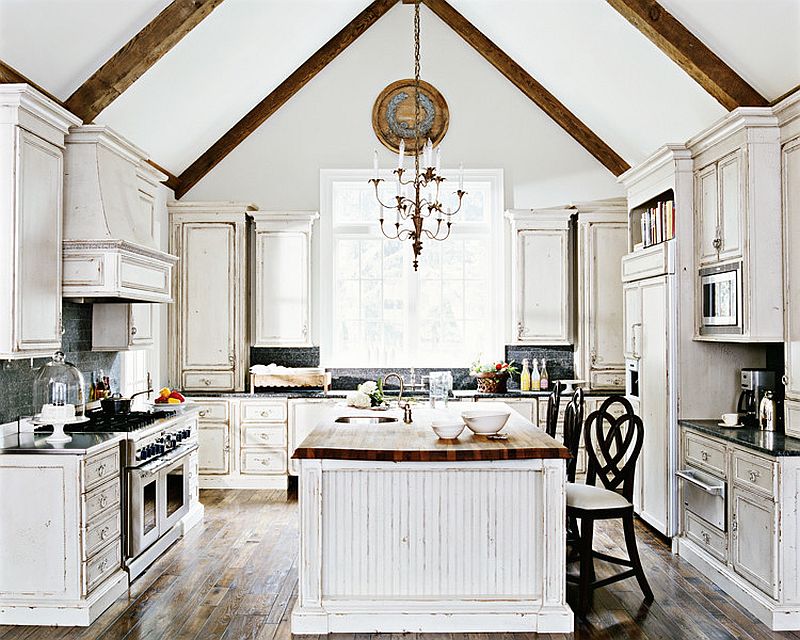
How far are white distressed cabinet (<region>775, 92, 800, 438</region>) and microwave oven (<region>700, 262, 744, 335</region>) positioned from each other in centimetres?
25

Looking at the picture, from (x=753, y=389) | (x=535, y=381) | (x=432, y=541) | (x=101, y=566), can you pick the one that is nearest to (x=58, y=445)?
(x=101, y=566)

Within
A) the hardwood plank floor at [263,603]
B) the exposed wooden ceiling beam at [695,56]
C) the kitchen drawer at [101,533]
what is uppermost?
the exposed wooden ceiling beam at [695,56]

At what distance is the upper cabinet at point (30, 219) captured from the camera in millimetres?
3824

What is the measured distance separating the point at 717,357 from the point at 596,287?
2077 mm

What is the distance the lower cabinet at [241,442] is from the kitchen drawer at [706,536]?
3465 millimetres

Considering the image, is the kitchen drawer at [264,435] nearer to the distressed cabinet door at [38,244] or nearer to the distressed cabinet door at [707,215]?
the distressed cabinet door at [38,244]

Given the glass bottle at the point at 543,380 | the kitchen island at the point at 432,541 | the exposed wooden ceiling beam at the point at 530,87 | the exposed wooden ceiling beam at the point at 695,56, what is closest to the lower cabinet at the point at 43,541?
the kitchen island at the point at 432,541

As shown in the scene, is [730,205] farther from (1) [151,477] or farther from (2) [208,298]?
(2) [208,298]

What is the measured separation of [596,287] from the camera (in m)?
6.97

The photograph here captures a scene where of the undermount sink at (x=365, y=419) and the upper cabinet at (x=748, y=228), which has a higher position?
the upper cabinet at (x=748, y=228)

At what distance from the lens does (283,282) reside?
23.2 feet

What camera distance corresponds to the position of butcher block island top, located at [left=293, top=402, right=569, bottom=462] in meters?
3.55

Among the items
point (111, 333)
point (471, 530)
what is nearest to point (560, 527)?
point (471, 530)

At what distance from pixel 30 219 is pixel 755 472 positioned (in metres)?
4.00
